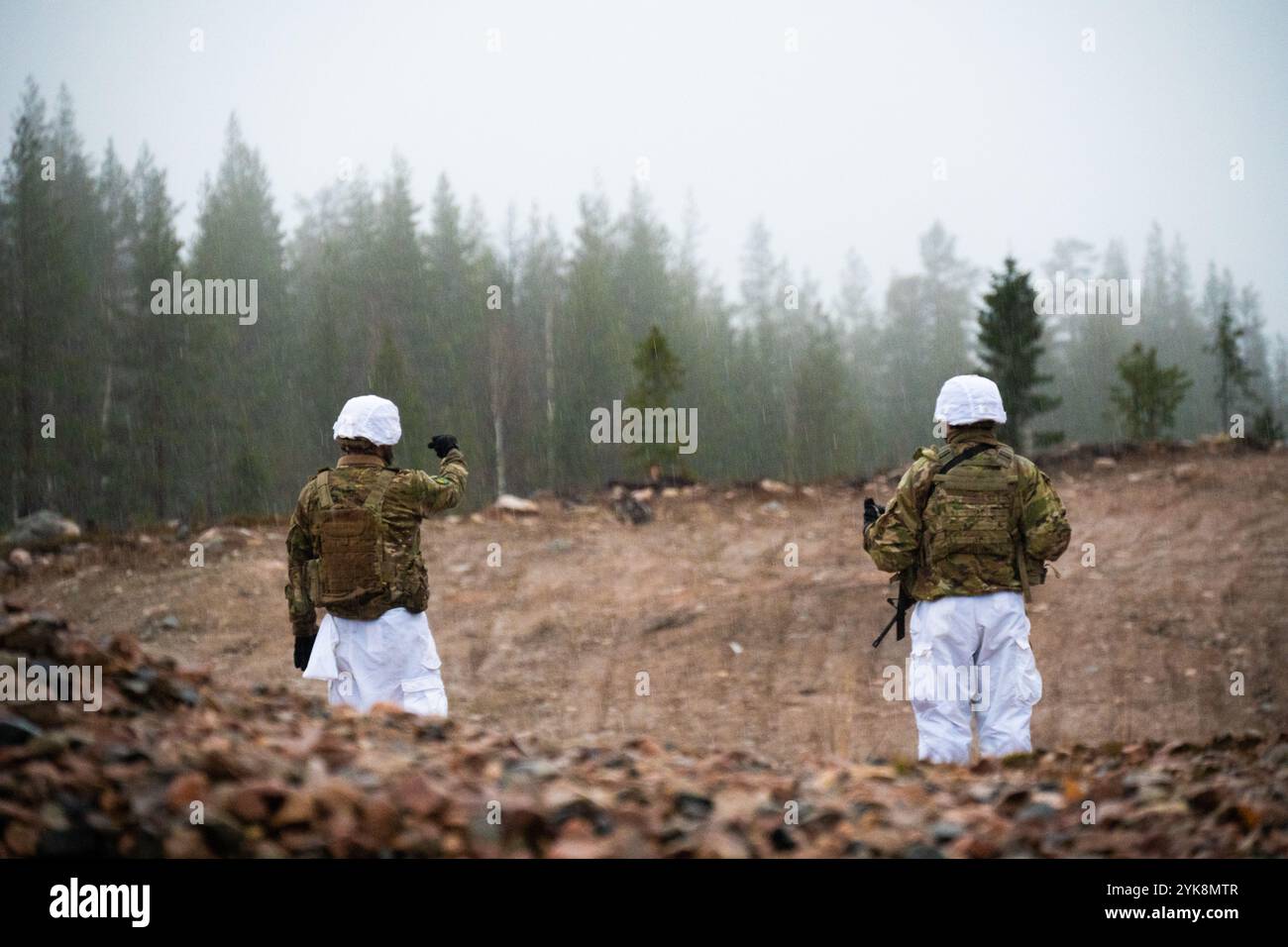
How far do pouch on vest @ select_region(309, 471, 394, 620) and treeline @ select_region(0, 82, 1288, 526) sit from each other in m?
17.3

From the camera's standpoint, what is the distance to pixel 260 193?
49688 millimetres

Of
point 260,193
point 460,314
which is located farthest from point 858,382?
point 260,193

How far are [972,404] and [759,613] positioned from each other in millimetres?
7651

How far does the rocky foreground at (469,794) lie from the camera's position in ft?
11.7

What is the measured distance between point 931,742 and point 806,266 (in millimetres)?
59543

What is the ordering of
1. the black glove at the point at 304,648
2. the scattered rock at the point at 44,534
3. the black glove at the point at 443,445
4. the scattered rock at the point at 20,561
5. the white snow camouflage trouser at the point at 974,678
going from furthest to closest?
1. the scattered rock at the point at 44,534
2. the scattered rock at the point at 20,561
3. the black glove at the point at 443,445
4. the black glove at the point at 304,648
5. the white snow camouflage trouser at the point at 974,678

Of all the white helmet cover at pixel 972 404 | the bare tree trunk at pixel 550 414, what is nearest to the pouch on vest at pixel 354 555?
the white helmet cover at pixel 972 404

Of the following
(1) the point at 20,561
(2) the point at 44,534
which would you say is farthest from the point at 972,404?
(2) the point at 44,534

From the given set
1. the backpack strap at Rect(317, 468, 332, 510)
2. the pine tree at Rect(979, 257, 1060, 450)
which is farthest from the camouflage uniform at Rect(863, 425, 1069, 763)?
the pine tree at Rect(979, 257, 1060, 450)

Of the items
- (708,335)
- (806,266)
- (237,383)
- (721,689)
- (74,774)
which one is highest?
(806,266)

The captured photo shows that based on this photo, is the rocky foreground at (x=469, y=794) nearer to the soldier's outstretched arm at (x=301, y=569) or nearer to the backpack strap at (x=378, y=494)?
the soldier's outstretched arm at (x=301, y=569)

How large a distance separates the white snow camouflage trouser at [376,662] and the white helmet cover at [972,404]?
3.29 m

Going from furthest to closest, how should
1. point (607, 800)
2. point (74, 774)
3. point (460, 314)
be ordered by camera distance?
1. point (460, 314)
2. point (607, 800)
3. point (74, 774)
